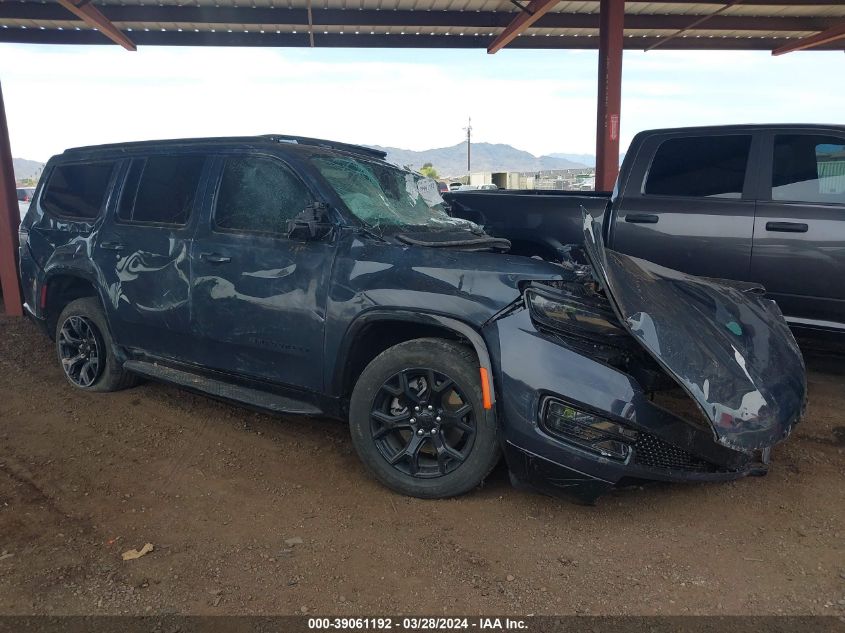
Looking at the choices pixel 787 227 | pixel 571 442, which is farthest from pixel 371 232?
pixel 787 227

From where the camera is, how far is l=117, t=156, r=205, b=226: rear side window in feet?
13.3

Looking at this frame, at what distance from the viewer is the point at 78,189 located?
479 centimetres

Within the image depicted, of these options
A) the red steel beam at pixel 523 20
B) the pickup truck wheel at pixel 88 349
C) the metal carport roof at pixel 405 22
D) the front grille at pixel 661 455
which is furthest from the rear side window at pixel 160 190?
the red steel beam at pixel 523 20

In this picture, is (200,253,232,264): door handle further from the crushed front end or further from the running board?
the crushed front end

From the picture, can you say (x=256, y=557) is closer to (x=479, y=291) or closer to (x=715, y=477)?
(x=479, y=291)

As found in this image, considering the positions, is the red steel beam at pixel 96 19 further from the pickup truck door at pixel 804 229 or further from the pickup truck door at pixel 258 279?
the pickup truck door at pixel 804 229

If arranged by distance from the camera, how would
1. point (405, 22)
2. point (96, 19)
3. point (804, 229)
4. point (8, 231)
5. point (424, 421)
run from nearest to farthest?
point (424, 421)
point (804, 229)
point (8, 231)
point (96, 19)
point (405, 22)

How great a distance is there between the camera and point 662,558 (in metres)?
2.68

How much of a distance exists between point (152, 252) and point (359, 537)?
7.98 ft

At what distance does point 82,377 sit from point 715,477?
14.9 ft

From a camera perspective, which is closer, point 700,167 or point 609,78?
point 700,167

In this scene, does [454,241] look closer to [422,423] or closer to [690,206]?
[422,423]

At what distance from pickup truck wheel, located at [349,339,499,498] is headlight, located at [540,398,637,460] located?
0.96 feet

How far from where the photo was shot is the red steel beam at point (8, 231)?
780 cm
